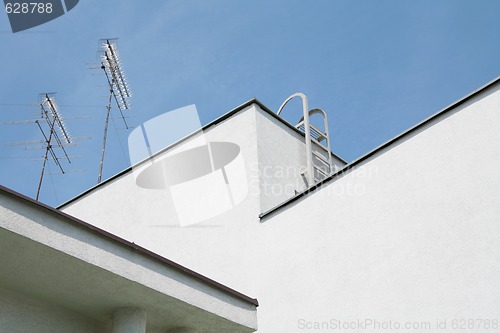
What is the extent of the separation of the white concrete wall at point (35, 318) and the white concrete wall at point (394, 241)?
3935mm

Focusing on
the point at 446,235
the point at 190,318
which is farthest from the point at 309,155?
the point at 190,318

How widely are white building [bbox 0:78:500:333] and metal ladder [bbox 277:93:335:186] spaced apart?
13.1 inches

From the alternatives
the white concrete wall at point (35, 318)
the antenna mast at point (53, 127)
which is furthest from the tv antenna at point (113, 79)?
the white concrete wall at point (35, 318)

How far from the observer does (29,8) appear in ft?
34.5

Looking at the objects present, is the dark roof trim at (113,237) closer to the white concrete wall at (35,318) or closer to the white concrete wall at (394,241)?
the white concrete wall at (35,318)

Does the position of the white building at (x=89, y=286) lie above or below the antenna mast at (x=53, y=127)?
below

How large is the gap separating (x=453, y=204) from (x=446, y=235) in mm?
419

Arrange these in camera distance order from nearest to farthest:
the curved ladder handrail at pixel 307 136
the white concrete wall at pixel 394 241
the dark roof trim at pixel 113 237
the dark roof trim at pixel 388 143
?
the dark roof trim at pixel 113 237 < the white concrete wall at pixel 394 241 < the dark roof trim at pixel 388 143 < the curved ladder handrail at pixel 307 136

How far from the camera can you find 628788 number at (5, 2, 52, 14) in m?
10.3

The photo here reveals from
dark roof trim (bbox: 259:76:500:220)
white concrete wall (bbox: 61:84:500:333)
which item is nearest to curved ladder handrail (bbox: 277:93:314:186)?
dark roof trim (bbox: 259:76:500:220)

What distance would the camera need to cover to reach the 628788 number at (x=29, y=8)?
33.9 ft

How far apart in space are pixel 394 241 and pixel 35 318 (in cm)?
484

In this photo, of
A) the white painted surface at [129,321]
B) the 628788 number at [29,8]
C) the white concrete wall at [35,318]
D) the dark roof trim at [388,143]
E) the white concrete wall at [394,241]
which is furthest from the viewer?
the 628788 number at [29,8]

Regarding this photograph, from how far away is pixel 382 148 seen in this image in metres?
8.70
